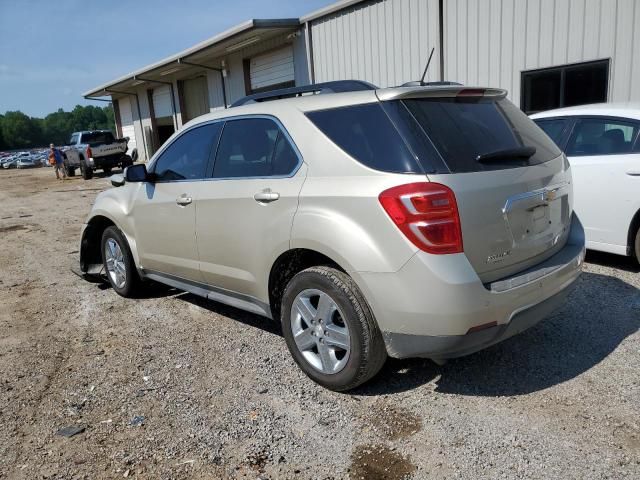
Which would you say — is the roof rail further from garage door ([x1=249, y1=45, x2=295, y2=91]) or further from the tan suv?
garage door ([x1=249, y1=45, x2=295, y2=91])

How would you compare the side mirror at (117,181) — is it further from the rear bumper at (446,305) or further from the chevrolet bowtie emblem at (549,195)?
the chevrolet bowtie emblem at (549,195)

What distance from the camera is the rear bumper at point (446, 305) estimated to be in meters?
2.64

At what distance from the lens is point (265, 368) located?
12.1ft

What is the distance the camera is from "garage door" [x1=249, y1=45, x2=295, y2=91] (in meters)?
15.9

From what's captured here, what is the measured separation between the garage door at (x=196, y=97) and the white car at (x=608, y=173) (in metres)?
19.0

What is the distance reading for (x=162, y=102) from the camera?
26.8 meters

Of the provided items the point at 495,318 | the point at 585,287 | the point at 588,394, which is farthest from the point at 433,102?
the point at 585,287

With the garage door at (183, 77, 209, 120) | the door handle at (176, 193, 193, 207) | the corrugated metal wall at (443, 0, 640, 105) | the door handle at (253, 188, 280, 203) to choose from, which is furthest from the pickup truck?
the door handle at (253, 188, 280, 203)

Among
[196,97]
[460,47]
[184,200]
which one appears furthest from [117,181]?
[196,97]

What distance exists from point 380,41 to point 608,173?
7.92 meters

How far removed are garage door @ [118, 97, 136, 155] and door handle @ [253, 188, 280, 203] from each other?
100 ft

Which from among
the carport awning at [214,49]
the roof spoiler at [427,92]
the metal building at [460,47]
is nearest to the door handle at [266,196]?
the roof spoiler at [427,92]

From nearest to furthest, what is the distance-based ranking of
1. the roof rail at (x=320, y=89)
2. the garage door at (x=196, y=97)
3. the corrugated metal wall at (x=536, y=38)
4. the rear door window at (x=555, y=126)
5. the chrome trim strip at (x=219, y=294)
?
1. the roof rail at (x=320, y=89)
2. the chrome trim strip at (x=219, y=294)
3. the rear door window at (x=555, y=126)
4. the corrugated metal wall at (x=536, y=38)
5. the garage door at (x=196, y=97)

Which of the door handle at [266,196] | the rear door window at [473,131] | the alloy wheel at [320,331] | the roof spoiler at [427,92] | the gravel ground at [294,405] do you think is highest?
the roof spoiler at [427,92]
